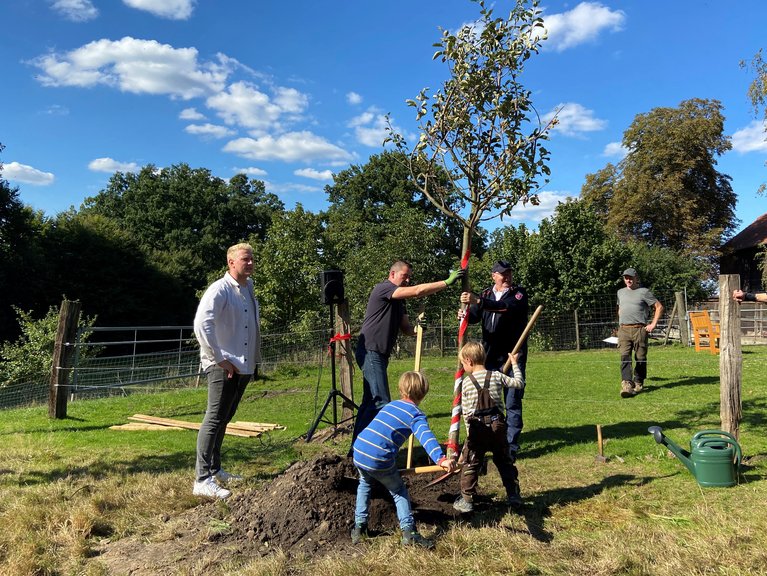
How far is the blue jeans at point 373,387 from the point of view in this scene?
16.1 feet

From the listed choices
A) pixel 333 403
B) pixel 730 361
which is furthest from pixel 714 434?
pixel 333 403

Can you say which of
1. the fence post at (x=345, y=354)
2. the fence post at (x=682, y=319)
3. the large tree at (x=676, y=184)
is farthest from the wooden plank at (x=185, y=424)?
the large tree at (x=676, y=184)

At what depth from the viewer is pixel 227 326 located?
466cm

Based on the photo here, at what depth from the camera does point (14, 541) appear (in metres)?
3.63

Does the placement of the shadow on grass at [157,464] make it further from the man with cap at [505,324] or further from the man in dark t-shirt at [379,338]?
the man with cap at [505,324]

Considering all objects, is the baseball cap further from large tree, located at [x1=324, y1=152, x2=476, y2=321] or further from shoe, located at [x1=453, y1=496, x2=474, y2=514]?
large tree, located at [x1=324, y1=152, x2=476, y2=321]

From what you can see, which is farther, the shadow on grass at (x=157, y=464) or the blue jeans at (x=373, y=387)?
the shadow on grass at (x=157, y=464)

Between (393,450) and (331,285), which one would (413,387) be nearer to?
(393,450)

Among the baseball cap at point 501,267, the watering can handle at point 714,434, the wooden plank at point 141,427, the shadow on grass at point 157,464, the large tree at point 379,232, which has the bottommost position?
the wooden plank at point 141,427

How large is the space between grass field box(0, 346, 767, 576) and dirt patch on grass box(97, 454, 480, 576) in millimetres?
152

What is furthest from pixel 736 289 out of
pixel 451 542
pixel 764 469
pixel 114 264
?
pixel 114 264

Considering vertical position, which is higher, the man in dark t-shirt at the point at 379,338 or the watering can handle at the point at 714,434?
the man in dark t-shirt at the point at 379,338

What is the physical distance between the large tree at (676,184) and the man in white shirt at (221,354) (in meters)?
31.0

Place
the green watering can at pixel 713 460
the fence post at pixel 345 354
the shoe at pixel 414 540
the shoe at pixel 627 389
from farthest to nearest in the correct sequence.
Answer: the shoe at pixel 627 389 < the fence post at pixel 345 354 < the green watering can at pixel 713 460 < the shoe at pixel 414 540
